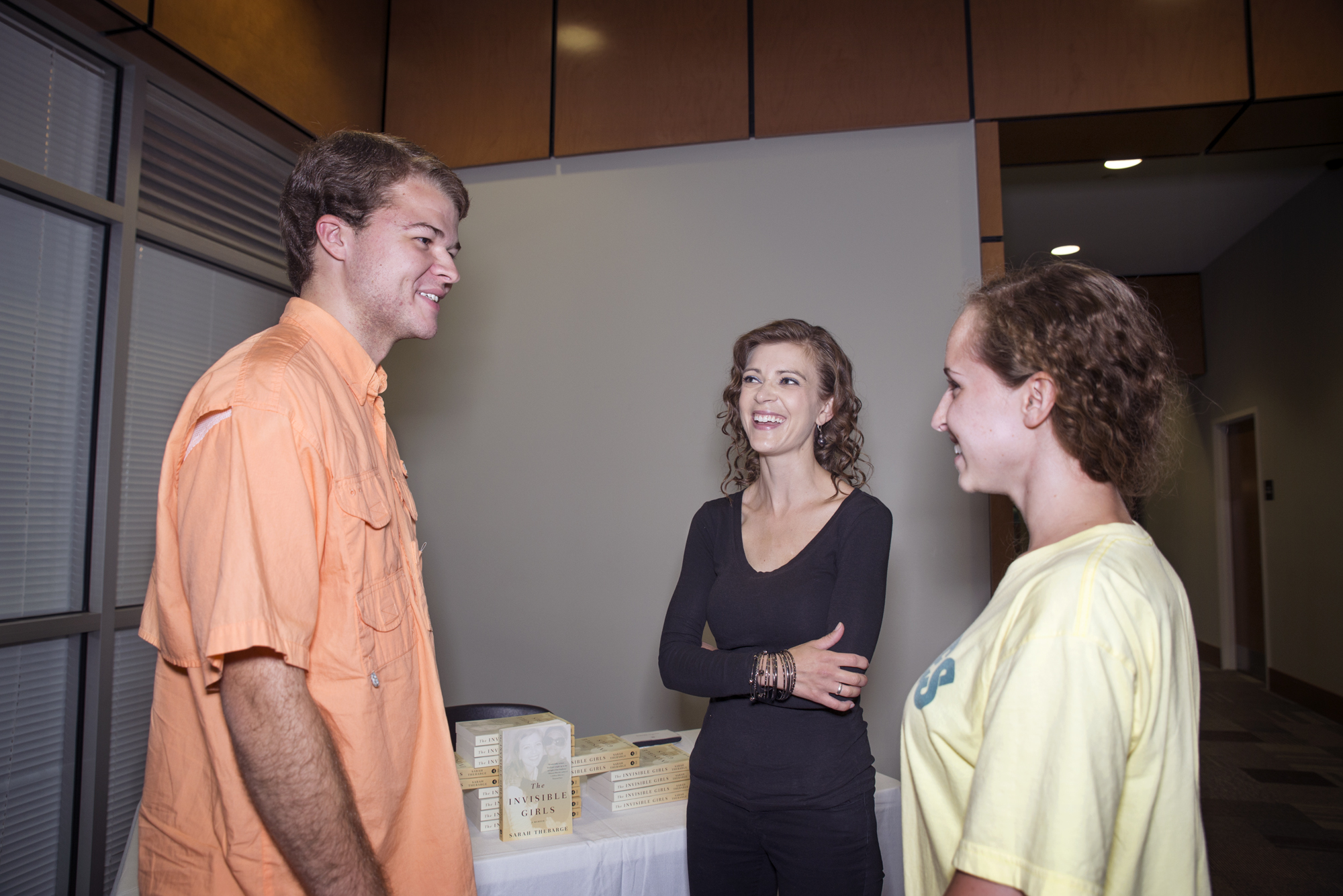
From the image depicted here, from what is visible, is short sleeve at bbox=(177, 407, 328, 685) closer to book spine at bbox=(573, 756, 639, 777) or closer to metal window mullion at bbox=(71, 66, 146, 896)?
book spine at bbox=(573, 756, 639, 777)

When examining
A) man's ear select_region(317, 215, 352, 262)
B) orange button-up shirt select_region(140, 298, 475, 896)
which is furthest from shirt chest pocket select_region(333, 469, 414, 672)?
man's ear select_region(317, 215, 352, 262)

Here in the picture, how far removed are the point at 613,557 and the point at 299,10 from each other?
2.53 metres

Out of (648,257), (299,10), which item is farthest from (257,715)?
(299,10)

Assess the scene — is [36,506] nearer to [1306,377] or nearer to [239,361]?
[239,361]

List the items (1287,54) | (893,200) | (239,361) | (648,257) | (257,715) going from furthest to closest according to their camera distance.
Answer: (648,257) < (893,200) < (1287,54) < (239,361) < (257,715)

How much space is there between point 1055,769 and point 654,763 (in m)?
1.32

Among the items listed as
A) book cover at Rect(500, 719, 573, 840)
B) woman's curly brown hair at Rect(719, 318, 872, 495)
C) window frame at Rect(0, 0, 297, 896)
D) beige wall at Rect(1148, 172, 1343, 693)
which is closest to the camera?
book cover at Rect(500, 719, 573, 840)

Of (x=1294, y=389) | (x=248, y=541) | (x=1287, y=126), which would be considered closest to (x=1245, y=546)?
(x=1294, y=389)

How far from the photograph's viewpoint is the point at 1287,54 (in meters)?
3.12

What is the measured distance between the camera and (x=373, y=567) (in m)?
1.18

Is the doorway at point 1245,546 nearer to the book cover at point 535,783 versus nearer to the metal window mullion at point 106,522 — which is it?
the book cover at point 535,783

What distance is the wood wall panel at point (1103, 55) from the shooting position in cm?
315

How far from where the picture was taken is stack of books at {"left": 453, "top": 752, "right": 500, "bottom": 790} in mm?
1770

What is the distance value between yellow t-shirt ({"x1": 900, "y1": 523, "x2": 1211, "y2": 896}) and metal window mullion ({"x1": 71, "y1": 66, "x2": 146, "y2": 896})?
105 inches
